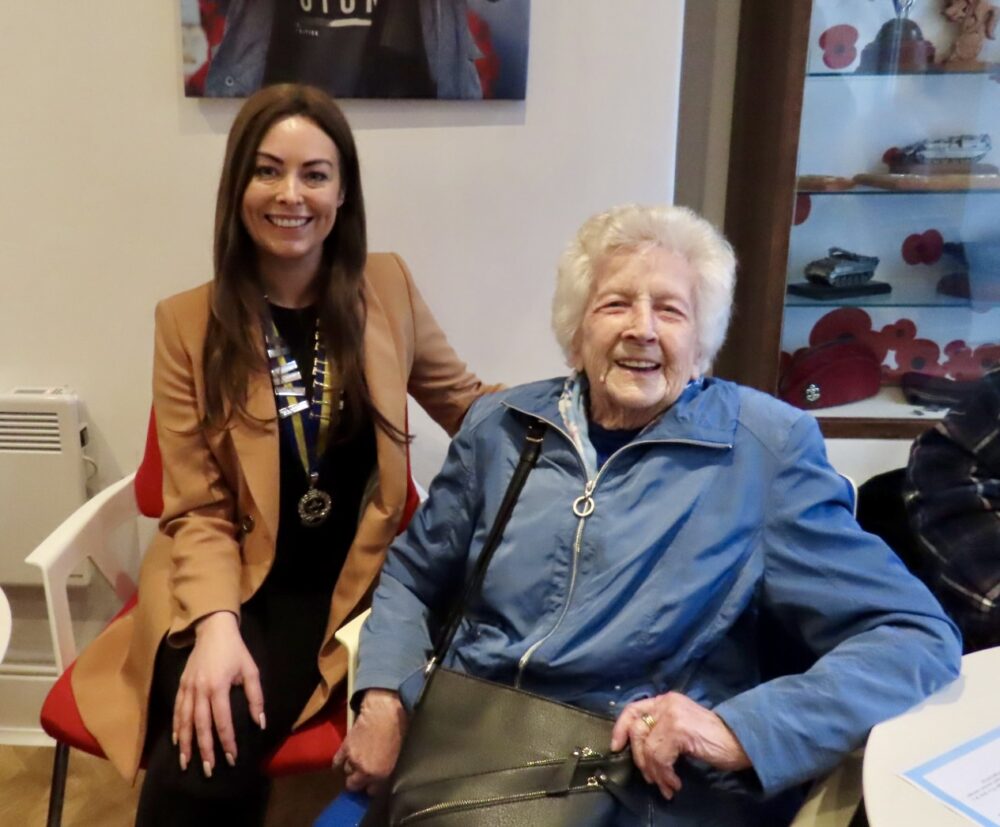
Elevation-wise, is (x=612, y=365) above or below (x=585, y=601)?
above

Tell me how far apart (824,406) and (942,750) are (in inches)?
50.2

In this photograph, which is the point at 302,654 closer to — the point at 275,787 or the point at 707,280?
the point at 275,787

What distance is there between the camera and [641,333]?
1.24 meters

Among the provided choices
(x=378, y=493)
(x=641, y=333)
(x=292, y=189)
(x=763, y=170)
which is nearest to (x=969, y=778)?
(x=641, y=333)

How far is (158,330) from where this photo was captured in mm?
1533

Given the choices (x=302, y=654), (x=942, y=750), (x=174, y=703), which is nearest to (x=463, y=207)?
(x=302, y=654)

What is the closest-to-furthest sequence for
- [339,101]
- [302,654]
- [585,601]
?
[585,601], [302,654], [339,101]

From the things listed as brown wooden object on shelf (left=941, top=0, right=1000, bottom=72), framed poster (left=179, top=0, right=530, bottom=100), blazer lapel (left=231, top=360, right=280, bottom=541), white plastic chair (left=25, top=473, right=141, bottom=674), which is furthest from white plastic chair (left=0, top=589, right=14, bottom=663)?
brown wooden object on shelf (left=941, top=0, right=1000, bottom=72)

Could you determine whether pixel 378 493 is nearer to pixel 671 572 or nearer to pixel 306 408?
pixel 306 408

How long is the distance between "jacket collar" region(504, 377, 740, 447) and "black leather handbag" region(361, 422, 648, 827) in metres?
0.39

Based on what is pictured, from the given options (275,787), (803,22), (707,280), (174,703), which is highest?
(803,22)

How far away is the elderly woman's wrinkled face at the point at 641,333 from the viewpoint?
4.11ft

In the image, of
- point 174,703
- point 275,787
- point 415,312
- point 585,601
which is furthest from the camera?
point 275,787

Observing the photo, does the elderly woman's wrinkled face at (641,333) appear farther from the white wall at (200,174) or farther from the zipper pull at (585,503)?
the white wall at (200,174)
